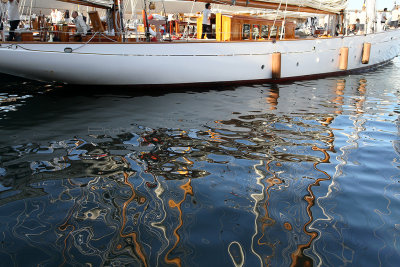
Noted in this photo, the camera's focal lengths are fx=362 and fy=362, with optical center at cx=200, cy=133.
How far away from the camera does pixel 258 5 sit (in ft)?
43.8

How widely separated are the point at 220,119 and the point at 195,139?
1647 mm

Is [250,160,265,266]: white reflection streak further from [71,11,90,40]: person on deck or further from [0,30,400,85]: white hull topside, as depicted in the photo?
[71,11,90,40]: person on deck

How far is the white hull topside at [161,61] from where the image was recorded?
9617 millimetres

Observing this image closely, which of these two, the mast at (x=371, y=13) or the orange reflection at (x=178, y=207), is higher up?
the mast at (x=371, y=13)

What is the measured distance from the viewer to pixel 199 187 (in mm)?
4340

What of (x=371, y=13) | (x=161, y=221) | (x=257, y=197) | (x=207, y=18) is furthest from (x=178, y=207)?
(x=371, y=13)

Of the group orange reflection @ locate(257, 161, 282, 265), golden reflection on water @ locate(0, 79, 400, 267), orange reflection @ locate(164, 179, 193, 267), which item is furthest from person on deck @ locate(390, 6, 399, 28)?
orange reflection @ locate(164, 179, 193, 267)

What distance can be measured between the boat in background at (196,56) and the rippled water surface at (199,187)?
5.56 feet

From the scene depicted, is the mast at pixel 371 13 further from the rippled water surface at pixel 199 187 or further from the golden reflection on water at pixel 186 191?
the golden reflection on water at pixel 186 191

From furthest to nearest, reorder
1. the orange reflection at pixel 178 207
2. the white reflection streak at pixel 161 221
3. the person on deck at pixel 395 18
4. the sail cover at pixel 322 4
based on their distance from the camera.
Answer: the person on deck at pixel 395 18
the sail cover at pixel 322 4
the white reflection streak at pixel 161 221
the orange reflection at pixel 178 207

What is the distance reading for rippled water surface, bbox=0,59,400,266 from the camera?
3098mm

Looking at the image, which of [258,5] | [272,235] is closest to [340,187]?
[272,235]

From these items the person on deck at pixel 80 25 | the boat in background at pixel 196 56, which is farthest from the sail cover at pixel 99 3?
the person on deck at pixel 80 25

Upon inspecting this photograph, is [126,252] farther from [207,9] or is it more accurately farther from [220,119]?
[207,9]
